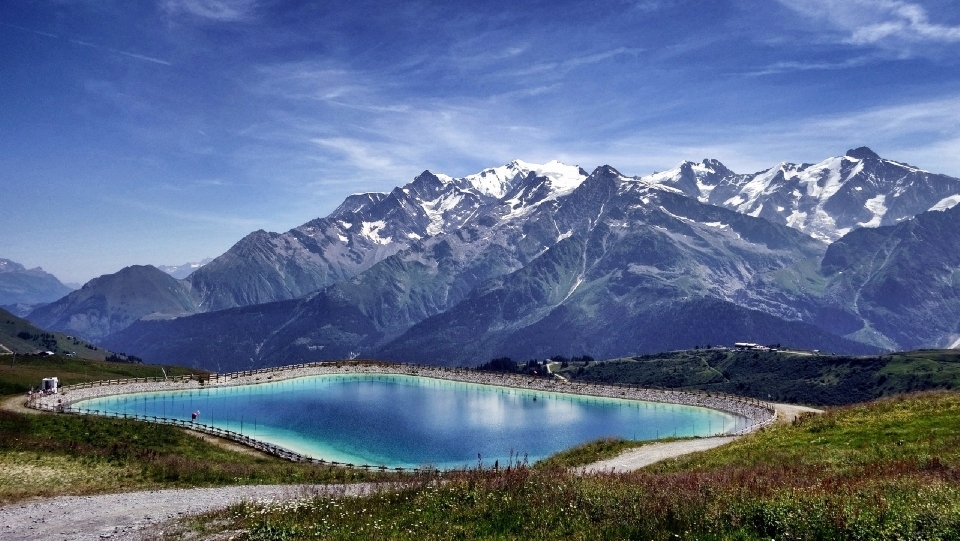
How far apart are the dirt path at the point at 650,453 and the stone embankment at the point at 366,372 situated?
3425cm

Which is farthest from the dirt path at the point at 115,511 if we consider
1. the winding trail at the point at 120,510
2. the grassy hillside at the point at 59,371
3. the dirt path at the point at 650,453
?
the grassy hillside at the point at 59,371

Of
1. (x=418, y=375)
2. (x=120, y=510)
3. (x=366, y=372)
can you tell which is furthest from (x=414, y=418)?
(x=120, y=510)

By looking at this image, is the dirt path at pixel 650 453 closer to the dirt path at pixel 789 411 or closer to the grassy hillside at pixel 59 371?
the dirt path at pixel 789 411

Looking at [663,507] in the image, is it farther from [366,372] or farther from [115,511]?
[366,372]

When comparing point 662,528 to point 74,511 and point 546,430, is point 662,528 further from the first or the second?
point 546,430

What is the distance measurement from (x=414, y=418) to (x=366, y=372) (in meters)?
64.7

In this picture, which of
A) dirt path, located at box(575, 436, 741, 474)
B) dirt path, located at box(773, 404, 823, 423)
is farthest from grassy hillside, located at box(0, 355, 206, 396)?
dirt path, located at box(773, 404, 823, 423)

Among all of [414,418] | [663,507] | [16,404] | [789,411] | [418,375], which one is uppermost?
[663,507]

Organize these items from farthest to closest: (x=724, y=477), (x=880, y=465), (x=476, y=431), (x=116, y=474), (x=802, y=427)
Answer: (x=476, y=431), (x=802, y=427), (x=116, y=474), (x=880, y=465), (x=724, y=477)

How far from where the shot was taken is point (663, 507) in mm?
20688

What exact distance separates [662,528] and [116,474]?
125 ft

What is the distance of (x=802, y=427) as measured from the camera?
49.4 meters

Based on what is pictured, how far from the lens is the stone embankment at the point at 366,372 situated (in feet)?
329

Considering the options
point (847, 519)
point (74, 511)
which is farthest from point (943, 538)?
point (74, 511)
